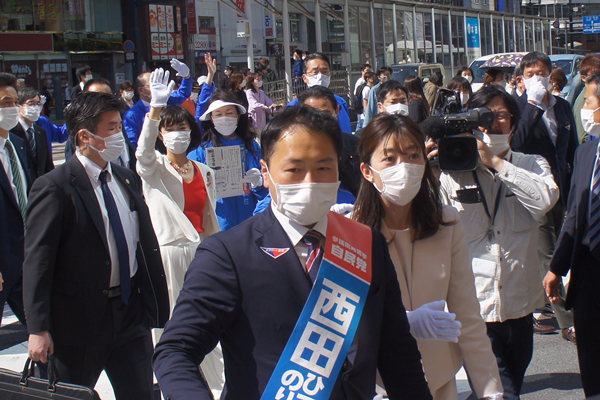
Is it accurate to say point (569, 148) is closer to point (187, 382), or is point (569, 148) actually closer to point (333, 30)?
point (187, 382)

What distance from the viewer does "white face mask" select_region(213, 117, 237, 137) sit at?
16.9 ft

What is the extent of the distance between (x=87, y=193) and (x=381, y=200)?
1.43 meters

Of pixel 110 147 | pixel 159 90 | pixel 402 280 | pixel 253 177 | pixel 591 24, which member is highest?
pixel 591 24

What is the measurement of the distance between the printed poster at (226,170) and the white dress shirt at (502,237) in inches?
80.9

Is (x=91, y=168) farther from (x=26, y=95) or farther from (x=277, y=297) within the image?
(x=26, y=95)

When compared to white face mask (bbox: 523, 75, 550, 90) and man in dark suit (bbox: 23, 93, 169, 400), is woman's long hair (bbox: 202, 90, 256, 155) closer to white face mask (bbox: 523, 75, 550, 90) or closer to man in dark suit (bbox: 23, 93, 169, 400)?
Result: man in dark suit (bbox: 23, 93, 169, 400)

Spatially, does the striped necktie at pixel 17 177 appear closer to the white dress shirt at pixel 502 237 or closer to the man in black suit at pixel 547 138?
the white dress shirt at pixel 502 237

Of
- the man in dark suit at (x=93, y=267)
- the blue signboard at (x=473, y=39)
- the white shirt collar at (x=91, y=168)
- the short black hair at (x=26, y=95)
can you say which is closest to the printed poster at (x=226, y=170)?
Answer: the man in dark suit at (x=93, y=267)

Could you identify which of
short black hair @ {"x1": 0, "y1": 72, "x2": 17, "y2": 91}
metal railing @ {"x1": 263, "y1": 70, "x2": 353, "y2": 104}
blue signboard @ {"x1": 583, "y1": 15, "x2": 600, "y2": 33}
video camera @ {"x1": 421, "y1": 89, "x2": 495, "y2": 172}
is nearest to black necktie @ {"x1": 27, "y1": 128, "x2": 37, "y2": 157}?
short black hair @ {"x1": 0, "y1": 72, "x2": 17, "y2": 91}

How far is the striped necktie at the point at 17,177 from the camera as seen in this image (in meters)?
4.78

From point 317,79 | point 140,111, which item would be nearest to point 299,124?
point 317,79

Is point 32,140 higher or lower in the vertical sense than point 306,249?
higher

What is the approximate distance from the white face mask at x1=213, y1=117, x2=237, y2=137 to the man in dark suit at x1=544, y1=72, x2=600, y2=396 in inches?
105

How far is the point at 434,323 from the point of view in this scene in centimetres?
236
